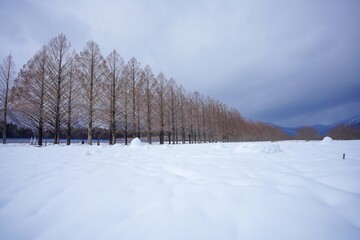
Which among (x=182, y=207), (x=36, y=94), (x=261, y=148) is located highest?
(x=36, y=94)

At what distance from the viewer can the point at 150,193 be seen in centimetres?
185

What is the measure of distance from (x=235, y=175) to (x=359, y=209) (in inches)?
50.7

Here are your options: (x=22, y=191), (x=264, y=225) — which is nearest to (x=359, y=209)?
(x=264, y=225)

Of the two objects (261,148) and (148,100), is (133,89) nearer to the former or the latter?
(148,100)

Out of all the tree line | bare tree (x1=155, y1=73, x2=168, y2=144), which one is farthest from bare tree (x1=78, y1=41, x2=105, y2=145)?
bare tree (x1=155, y1=73, x2=168, y2=144)

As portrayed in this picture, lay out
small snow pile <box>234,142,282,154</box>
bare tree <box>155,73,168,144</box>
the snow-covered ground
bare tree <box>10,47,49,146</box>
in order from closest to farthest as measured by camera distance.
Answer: the snow-covered ground, small snow pile <box>234,142,282,154</box>, bare tree <box>10,47,49,146</box>, bare tree <box>155,73,168,144</box>

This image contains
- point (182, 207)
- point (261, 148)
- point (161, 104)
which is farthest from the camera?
point (161, 104)

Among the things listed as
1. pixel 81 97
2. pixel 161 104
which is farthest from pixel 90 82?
pixel 161 104

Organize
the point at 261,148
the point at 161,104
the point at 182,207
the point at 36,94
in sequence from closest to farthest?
1. the point at 182,207
2. the point at 261,148
3. the point at 36,94
4. the point at 161,104

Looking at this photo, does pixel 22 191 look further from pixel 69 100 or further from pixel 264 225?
pixel 69 100

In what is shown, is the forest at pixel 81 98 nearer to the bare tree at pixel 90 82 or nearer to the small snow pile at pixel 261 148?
the bare tree at pixel 90 82

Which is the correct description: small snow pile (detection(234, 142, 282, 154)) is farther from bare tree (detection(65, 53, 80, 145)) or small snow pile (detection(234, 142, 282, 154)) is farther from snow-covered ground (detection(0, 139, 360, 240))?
bare tree (detection(65, 53, 80, 145))

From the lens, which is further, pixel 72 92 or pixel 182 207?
pixel 72 92

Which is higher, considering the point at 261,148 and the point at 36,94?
the point at 36,94
